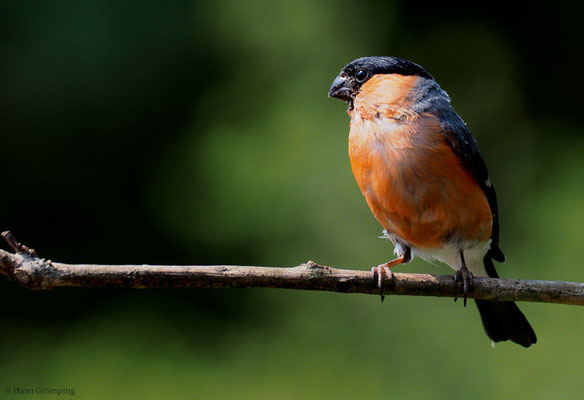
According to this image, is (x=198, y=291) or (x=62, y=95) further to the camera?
(x=62, y=95)

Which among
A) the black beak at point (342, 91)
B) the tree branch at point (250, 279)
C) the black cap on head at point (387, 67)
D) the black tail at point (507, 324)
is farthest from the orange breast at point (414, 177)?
the black tail at point (507, 324)

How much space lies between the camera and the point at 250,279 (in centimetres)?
284

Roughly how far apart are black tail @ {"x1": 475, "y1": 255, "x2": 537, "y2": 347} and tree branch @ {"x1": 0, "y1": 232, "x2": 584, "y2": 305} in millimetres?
953

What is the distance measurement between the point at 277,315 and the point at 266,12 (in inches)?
121

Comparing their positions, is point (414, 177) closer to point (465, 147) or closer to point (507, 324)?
point (465, 147)

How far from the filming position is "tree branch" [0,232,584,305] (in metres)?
2.63

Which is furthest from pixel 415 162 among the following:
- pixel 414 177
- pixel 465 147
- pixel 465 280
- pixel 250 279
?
pixel 250 279

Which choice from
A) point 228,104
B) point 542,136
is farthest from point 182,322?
point 542,136

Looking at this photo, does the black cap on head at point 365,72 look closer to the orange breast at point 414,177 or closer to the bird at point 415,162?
the bird at point 415,162

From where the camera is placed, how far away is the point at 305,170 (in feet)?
20.0

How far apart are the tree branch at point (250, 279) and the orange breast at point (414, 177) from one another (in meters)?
0.44

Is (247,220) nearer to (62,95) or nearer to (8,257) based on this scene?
(62,95)

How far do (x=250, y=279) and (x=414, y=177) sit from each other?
125 cm

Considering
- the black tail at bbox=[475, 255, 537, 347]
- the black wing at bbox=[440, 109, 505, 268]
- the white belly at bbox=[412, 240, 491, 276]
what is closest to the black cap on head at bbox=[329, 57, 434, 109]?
the black wing at bbox=[440, 109, 505, 268]
